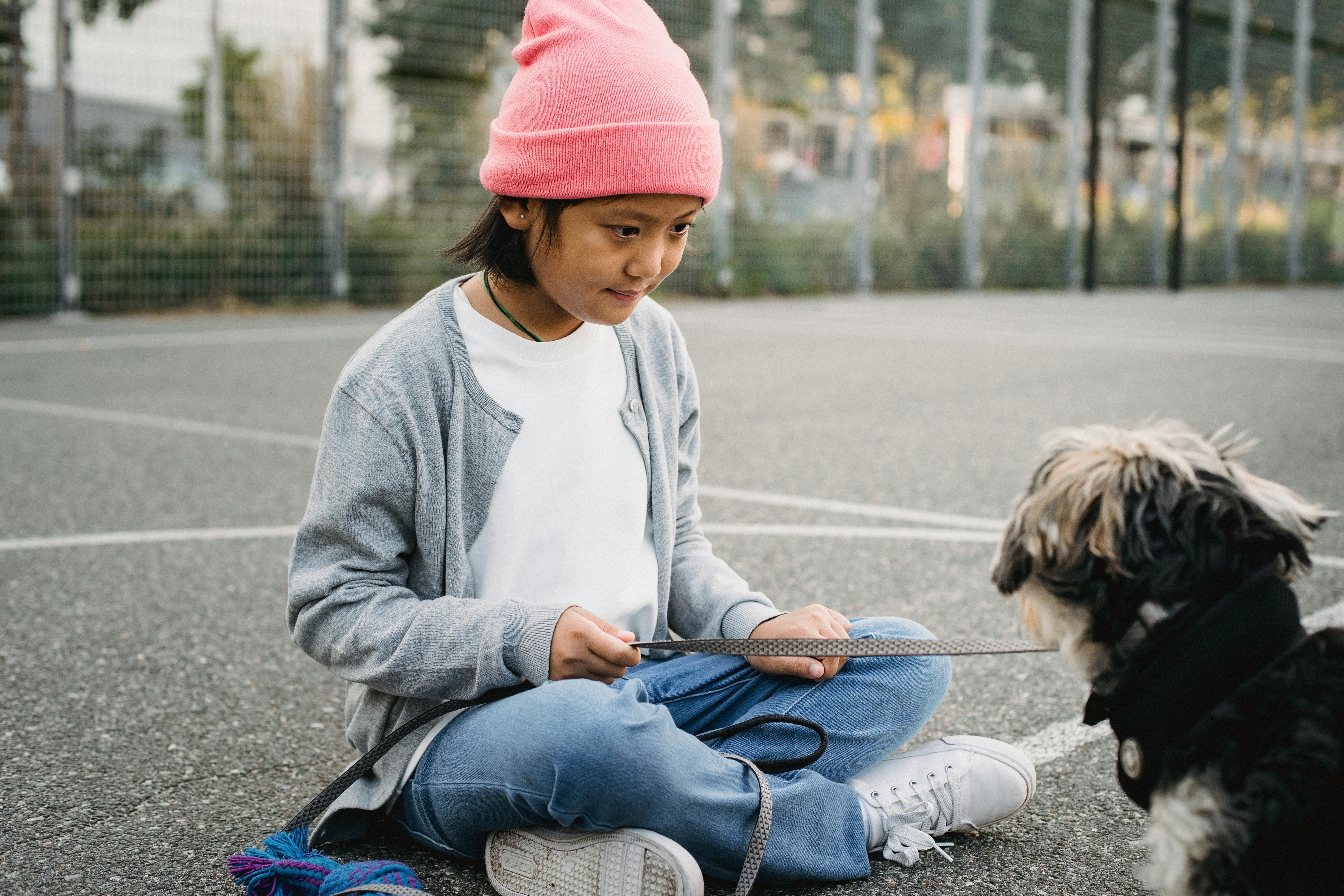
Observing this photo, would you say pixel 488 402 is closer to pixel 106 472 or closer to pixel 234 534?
pixel 234 534

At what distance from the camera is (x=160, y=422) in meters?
6.60

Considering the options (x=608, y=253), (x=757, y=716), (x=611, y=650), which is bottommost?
(x=757, y=716)

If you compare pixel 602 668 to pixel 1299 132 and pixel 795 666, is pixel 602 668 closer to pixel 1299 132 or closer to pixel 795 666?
pixel 795 666

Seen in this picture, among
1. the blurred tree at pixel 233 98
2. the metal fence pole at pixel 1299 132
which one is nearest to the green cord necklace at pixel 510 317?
the blurred tree at pixel 233 98

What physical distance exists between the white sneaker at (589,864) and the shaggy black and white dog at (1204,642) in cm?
70

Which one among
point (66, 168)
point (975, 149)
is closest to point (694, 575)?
point (66, 168)

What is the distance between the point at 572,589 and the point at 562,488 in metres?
0.18

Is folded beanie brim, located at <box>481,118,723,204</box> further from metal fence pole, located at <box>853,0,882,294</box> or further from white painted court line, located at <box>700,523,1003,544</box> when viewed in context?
metal fence pole, located at <box>853,0,882,294</box>

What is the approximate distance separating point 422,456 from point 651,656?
2.14 feet

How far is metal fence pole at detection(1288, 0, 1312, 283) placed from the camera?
23.1 m

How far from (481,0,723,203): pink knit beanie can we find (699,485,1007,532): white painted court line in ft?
8.82

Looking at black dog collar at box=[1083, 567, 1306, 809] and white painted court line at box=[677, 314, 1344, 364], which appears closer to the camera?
black dog collar at box=[1083, 567, 1306, 809]

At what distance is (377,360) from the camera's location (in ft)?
7.34

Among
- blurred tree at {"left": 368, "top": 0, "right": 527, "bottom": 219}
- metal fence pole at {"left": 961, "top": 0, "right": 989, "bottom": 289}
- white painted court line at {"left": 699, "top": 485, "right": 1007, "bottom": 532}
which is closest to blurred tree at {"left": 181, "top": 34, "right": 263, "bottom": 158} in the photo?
blurred tree at {"left": 368, "top": 0, "right": 527, "bottom": 219}
